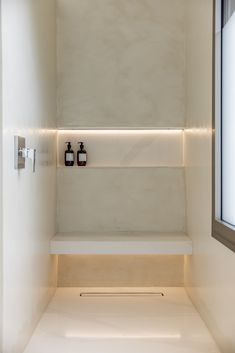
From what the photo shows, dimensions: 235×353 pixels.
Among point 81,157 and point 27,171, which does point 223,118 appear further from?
point 81,157

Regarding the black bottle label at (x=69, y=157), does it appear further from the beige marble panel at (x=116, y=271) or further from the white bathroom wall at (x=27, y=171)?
the beige marble panel at (x=116, y=271)

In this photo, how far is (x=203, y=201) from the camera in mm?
2553

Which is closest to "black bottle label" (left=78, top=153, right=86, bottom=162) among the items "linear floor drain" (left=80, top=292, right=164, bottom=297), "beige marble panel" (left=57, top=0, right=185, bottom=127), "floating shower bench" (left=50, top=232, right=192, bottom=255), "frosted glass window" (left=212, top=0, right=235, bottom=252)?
"beige marble panel" (left=57, top=0, right=185, bottom=127)

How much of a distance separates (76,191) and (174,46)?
136cm

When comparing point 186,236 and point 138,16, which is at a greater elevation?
point 138,16

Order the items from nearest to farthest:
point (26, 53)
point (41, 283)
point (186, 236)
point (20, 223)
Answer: point (20, 223) < point (26, 53) < point (41, 283) < point (186, 236)

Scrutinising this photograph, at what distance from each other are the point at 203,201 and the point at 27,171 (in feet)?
3.51

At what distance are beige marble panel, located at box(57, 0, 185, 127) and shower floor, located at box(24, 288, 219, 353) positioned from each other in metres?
1.32

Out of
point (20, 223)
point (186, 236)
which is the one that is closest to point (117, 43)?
point (186, 236)

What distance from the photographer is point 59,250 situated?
2.90 m

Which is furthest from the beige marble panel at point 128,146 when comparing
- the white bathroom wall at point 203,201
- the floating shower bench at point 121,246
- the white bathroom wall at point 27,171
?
the floating shower bench at point 121,246

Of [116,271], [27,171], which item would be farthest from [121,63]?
[116,271]

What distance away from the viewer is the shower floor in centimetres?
210

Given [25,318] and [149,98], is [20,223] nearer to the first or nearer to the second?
[25,318]
